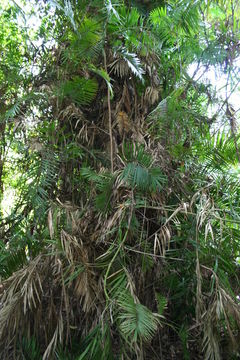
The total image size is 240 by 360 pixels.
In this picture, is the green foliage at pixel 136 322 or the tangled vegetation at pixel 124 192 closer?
the green foliage at pixel 136 322

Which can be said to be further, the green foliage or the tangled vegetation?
the tangled vegetation

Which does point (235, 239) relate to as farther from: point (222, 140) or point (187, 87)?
point (187, 87)

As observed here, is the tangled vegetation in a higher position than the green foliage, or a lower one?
higher

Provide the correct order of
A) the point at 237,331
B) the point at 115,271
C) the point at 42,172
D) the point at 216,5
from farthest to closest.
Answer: the point at 216,5 → the point at 42,172 → the point at 115,271 → the point at 237,331

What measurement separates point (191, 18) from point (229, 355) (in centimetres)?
228

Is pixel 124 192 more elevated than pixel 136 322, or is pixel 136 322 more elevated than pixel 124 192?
pixel 124 192

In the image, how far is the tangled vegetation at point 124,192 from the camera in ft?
7.35

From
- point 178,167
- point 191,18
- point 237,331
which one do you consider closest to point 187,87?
point 191,18

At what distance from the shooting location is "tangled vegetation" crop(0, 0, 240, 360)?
2.24 metres

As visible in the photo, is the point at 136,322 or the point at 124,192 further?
the point at 124,192

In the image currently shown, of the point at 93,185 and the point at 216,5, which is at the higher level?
the point at 216,5

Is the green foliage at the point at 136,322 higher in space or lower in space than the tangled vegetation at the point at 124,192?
lower

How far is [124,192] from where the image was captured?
255 cm

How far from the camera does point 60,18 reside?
11.2 feet
